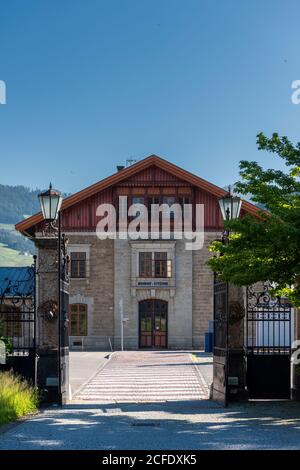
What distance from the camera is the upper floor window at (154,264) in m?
43.3

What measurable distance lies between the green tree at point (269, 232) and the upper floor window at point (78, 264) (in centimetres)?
2797

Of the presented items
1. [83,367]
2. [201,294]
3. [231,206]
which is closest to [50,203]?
[231,206]

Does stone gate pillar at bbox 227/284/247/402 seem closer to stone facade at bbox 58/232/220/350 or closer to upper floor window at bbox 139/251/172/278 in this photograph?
stone facade at bbox 58/232/220/350

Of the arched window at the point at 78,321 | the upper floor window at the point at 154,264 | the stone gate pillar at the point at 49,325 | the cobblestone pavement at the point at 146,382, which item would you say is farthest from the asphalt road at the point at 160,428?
the upper floor window at the point at 154,264

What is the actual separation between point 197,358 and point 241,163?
20.3 meters

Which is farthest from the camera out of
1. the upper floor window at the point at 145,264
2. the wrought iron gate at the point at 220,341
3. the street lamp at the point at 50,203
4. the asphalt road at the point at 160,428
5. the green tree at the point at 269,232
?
the upper floor window at the point at 145,264

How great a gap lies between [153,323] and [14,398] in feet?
96.2

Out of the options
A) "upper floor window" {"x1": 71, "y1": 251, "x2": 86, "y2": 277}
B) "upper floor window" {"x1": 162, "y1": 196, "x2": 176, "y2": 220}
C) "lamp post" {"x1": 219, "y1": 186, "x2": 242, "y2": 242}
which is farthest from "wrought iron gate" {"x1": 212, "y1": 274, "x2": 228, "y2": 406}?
"upper floor window" {"x1": 71, "y1": 251, "x2": 86, "y2": 277}

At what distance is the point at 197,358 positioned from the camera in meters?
34.7

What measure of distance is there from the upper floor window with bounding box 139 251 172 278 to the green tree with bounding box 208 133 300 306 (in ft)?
89.7

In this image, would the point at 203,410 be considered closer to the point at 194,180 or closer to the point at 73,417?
the point at 73,417

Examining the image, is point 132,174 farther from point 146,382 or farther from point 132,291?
point 146,382

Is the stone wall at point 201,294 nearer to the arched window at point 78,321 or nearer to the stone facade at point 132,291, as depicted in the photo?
the stone facade at point 132,291
